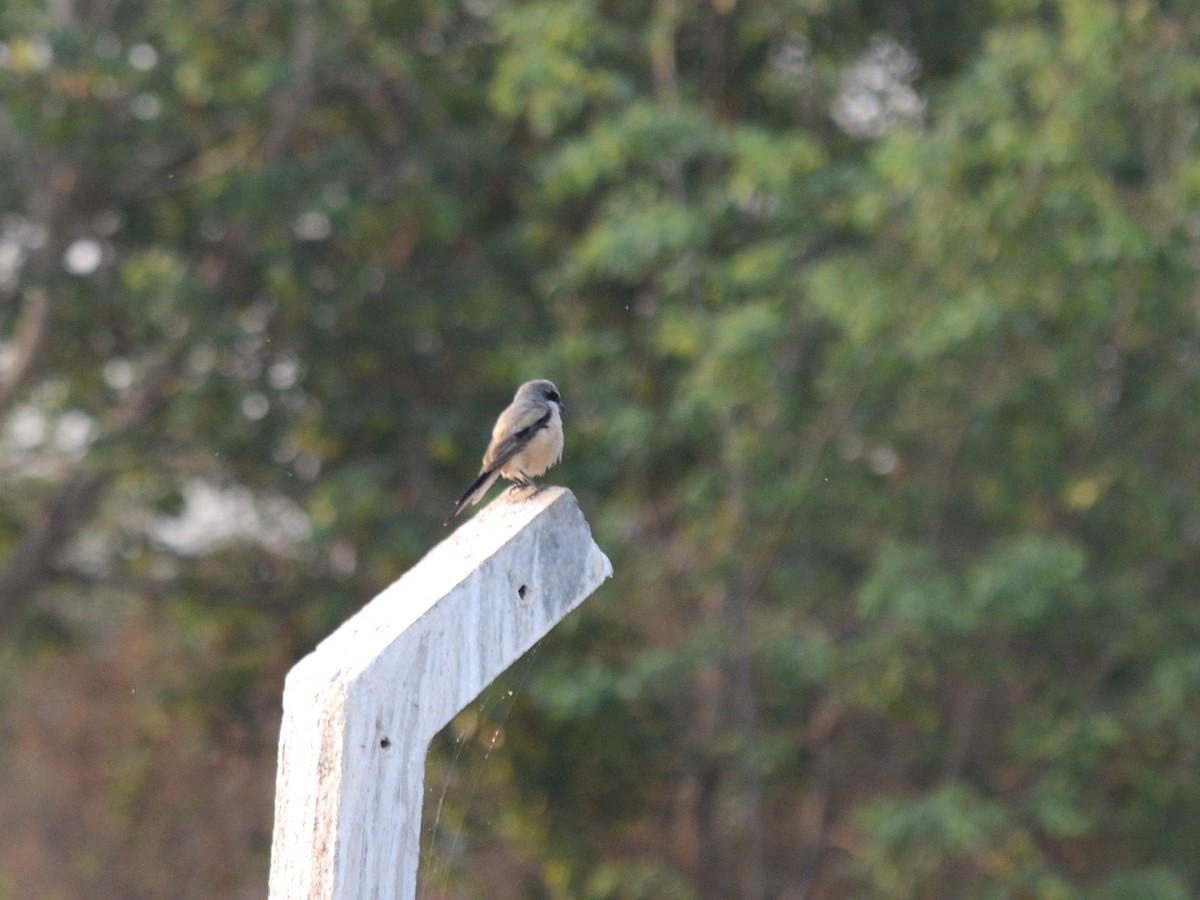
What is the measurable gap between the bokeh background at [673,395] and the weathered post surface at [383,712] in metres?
6.46

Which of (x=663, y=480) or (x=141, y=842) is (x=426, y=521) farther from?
(x=141, y=842)

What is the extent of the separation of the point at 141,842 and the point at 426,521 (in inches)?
180

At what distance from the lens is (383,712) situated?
2.13m

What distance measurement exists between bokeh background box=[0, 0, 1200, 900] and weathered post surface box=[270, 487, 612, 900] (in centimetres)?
646

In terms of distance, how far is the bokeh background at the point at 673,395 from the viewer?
9.02m

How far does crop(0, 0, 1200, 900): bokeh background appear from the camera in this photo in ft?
29.6

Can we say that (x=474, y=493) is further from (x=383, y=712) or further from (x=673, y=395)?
(x=673, y=395)

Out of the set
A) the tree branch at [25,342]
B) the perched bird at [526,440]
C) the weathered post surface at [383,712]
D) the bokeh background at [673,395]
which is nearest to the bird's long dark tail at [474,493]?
→ the perched bird at [526,440]

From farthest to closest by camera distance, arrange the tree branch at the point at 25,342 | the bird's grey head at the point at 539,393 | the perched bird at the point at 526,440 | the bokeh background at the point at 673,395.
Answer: the tree branch at the point at 25,342 < the bokeh background at the point at 673,395 < the bird's grey head at the point at 539,393 < the perched bird at the point at 526,440

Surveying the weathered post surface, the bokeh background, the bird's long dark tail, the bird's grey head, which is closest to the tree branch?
the bokeh background

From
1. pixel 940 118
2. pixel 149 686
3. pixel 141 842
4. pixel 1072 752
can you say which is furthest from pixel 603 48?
pixel 141 842

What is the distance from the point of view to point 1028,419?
967 cm

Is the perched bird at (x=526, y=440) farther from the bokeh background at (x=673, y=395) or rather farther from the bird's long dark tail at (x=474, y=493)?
the bokeh background at (x=673, y=395)

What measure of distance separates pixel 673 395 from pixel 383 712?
8.78 metres
